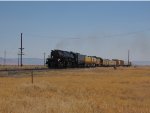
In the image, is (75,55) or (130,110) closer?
(130,110)

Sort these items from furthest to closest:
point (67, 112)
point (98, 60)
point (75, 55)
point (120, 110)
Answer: point (98, 60)
point (75, 55)
point (120, 110)
point (67, 112)

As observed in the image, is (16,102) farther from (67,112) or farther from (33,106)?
(67,112)

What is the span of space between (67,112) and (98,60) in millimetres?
90897

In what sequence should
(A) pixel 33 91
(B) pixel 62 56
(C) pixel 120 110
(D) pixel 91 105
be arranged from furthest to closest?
(B) pixel 62 56, (A) pixel 33 91, (D) pixel 91 105, (C) pixel 120 110

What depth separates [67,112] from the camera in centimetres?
1541

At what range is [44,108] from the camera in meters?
16.2

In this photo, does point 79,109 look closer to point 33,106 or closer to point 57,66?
point 33,106

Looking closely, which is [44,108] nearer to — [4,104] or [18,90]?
[4,104]

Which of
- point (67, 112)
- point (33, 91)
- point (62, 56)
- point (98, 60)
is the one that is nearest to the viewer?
point (67, 112)

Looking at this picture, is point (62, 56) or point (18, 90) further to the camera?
point (62, 56)

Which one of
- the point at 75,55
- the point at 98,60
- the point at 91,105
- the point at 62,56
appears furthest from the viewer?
the point at 98,60

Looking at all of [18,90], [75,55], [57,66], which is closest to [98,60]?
[75,55]

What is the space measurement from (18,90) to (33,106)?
8655mm

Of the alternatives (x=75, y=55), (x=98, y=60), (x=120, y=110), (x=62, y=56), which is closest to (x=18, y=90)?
(x=120, y=110)
